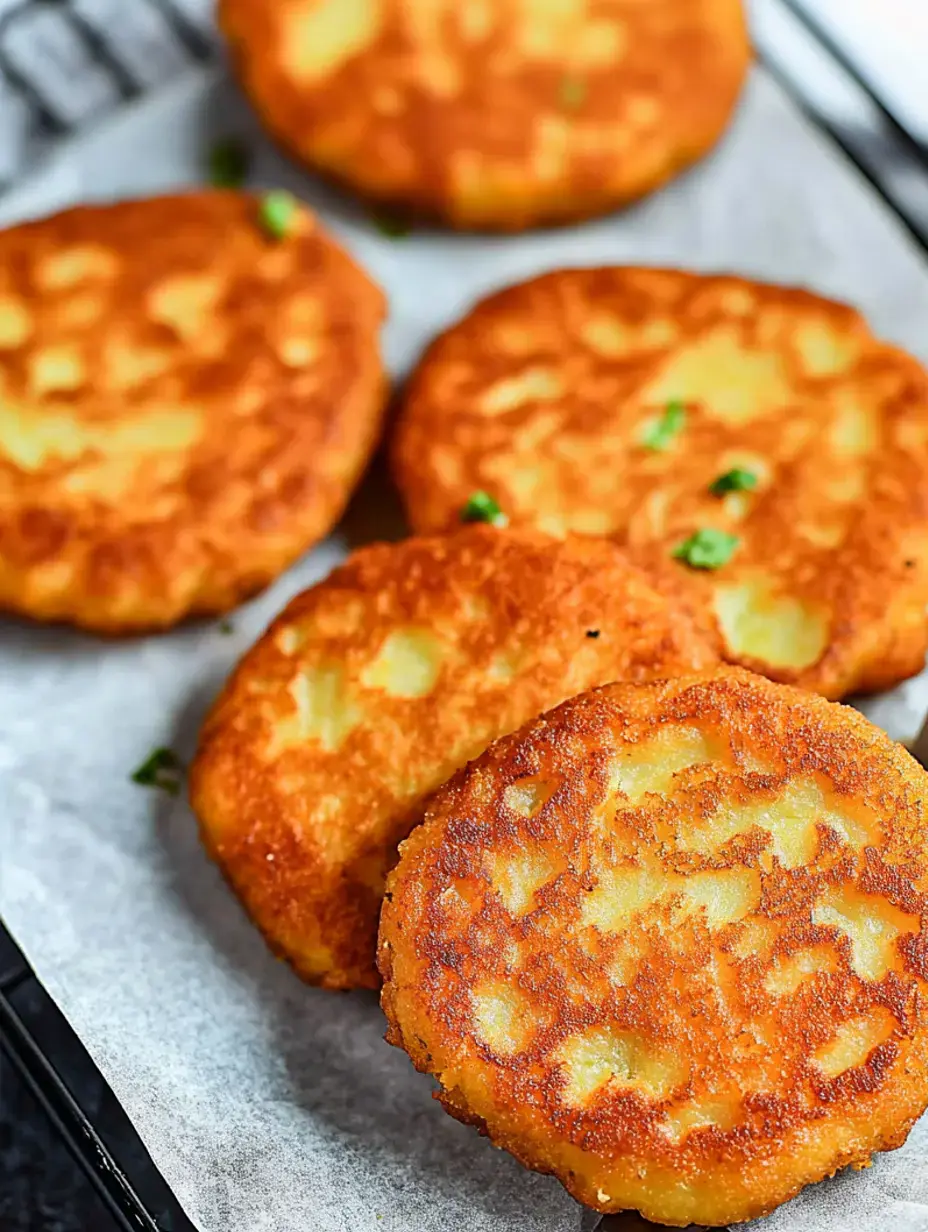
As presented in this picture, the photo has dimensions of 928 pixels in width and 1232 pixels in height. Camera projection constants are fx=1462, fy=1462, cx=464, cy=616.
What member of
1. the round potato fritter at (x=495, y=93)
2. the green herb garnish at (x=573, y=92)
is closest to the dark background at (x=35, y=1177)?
the round potato fritter at (x=495, y=93)

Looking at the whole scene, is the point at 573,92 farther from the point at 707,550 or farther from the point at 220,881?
the point at 220,881

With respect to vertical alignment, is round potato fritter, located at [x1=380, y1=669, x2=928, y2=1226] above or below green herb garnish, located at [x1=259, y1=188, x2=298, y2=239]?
below

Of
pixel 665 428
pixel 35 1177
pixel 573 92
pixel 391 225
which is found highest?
pixel 573 92

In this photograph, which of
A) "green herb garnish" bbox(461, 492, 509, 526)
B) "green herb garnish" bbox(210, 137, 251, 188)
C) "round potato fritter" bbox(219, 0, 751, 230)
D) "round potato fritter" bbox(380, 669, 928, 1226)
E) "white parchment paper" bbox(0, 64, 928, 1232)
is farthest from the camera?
"green herb garnish" bbox(210, 137, 251, 188)

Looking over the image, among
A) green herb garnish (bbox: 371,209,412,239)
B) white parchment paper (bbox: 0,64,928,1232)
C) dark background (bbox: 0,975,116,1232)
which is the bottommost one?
dark background (bbox: 0,975,116,1232)

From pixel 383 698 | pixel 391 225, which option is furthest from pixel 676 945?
pixel 391 225

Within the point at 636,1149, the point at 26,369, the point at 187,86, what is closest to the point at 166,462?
the point at 26,369

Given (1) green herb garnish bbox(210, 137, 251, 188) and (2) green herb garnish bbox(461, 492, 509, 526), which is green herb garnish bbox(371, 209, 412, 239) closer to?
(1) green herb garnish bbox(210, 137, 251, 188)

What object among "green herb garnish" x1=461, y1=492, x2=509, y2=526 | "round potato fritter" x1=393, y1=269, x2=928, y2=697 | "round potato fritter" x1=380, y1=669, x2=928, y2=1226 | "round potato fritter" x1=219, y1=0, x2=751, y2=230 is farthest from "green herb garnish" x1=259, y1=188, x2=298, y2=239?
"round potato fritter" x1=380, y1=669, x2=928, y2=1226
